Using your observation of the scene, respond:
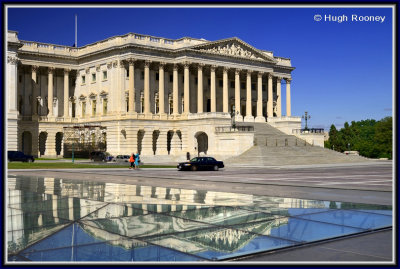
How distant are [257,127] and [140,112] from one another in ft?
68.3

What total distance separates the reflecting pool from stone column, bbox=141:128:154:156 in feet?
217

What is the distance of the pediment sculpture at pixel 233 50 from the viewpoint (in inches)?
3639

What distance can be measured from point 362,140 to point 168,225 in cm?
14462

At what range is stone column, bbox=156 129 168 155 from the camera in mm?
86875

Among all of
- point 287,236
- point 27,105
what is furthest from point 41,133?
point 287,236

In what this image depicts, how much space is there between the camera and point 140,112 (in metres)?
88.5

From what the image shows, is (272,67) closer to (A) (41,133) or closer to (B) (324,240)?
(A) (41,133)

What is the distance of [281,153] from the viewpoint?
7431 cm

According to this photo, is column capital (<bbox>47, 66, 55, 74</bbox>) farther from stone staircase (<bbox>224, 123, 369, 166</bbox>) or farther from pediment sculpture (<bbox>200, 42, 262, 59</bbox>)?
stone staircase (<bbox>224, 123, 369, 166</bbox>)

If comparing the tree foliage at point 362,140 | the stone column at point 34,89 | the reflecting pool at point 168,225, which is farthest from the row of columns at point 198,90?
the reflecting pool at point 168,225

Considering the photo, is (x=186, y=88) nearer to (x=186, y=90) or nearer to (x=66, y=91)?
(x=186, y=90)

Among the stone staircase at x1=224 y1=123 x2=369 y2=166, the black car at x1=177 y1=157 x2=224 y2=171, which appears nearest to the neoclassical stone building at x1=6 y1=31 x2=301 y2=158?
the stone staircase at x1=224 y1=123 x2=369 y2=166

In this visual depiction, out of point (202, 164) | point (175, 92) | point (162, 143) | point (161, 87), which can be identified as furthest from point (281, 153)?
point (202, 164)

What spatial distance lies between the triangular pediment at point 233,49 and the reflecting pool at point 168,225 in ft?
243
